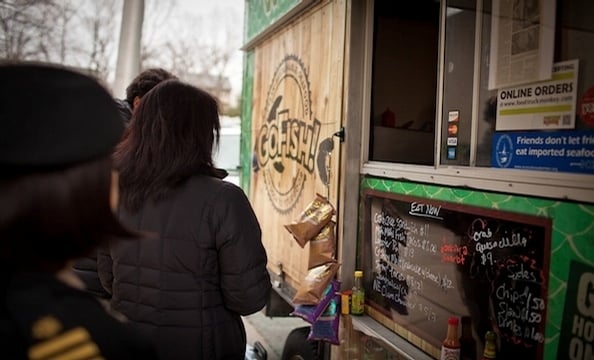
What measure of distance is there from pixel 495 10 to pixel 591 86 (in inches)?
27.6

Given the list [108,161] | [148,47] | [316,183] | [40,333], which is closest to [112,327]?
[40,333]

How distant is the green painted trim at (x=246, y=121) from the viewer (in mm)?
5723

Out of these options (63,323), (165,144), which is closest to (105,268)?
(165,144)

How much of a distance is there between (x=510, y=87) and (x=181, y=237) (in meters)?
1.50

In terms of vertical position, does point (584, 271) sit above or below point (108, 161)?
below

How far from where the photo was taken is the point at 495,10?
2422 mm

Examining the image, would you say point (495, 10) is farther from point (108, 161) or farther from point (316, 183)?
point (108, 161)

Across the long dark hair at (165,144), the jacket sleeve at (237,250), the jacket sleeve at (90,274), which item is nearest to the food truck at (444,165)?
the jacket sleeve at (237,250)

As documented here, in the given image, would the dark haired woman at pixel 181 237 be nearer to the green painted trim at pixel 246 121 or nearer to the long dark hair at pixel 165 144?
the long dark hair at pixel 165 144

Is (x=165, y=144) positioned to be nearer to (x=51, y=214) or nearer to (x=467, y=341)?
(x=51, y=214)

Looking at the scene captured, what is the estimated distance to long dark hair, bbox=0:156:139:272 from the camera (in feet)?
2.84

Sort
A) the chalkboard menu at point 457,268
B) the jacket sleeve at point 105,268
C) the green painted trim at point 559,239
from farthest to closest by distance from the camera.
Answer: the jacket sleeve at point 105,268 → the chalkboard menu at point 457,268 → the green painted trim at point 559,239

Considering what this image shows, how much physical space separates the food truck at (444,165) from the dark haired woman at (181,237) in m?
0.98

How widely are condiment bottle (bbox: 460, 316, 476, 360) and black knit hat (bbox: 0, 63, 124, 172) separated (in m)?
1.93
